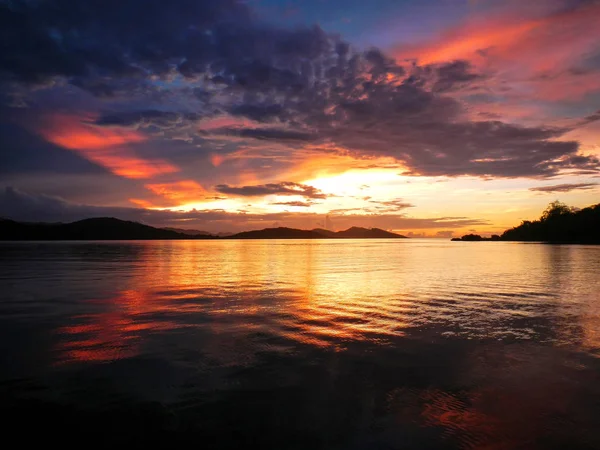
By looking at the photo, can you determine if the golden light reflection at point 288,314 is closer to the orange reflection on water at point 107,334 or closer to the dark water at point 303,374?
the orange reflection on water at point 107,334

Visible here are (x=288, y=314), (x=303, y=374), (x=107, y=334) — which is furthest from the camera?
(x=288, y=314)

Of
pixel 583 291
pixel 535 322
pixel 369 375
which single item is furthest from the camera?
pixel 583 291

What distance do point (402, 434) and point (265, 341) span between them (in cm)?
871

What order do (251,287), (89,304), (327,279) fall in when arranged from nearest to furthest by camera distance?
(89,304) < (251,287) < (327,279)

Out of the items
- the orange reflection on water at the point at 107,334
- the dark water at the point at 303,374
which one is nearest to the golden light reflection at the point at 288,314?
the orange reflection on water at the point at 107,334

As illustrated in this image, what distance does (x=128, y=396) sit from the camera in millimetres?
10430

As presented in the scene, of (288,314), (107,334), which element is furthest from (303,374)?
(107,334)

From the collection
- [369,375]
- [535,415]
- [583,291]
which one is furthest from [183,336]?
[583,291]

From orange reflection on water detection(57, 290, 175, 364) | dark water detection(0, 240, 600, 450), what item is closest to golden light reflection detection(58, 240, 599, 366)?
orange reflection on water detection(57, 290, 175, 364)

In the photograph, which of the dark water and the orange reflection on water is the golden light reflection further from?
the dark water

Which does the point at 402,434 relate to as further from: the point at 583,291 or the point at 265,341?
the point at 583,291

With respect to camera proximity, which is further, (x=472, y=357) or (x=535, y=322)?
(x=535, y=322)

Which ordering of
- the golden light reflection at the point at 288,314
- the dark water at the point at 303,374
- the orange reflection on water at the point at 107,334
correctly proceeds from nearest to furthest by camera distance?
the dark water at the point at 303,374, the orange reflection on water at the point at 107,334, the golden light reflection at the point at 288,314

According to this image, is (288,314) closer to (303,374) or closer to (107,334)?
(107,334)
